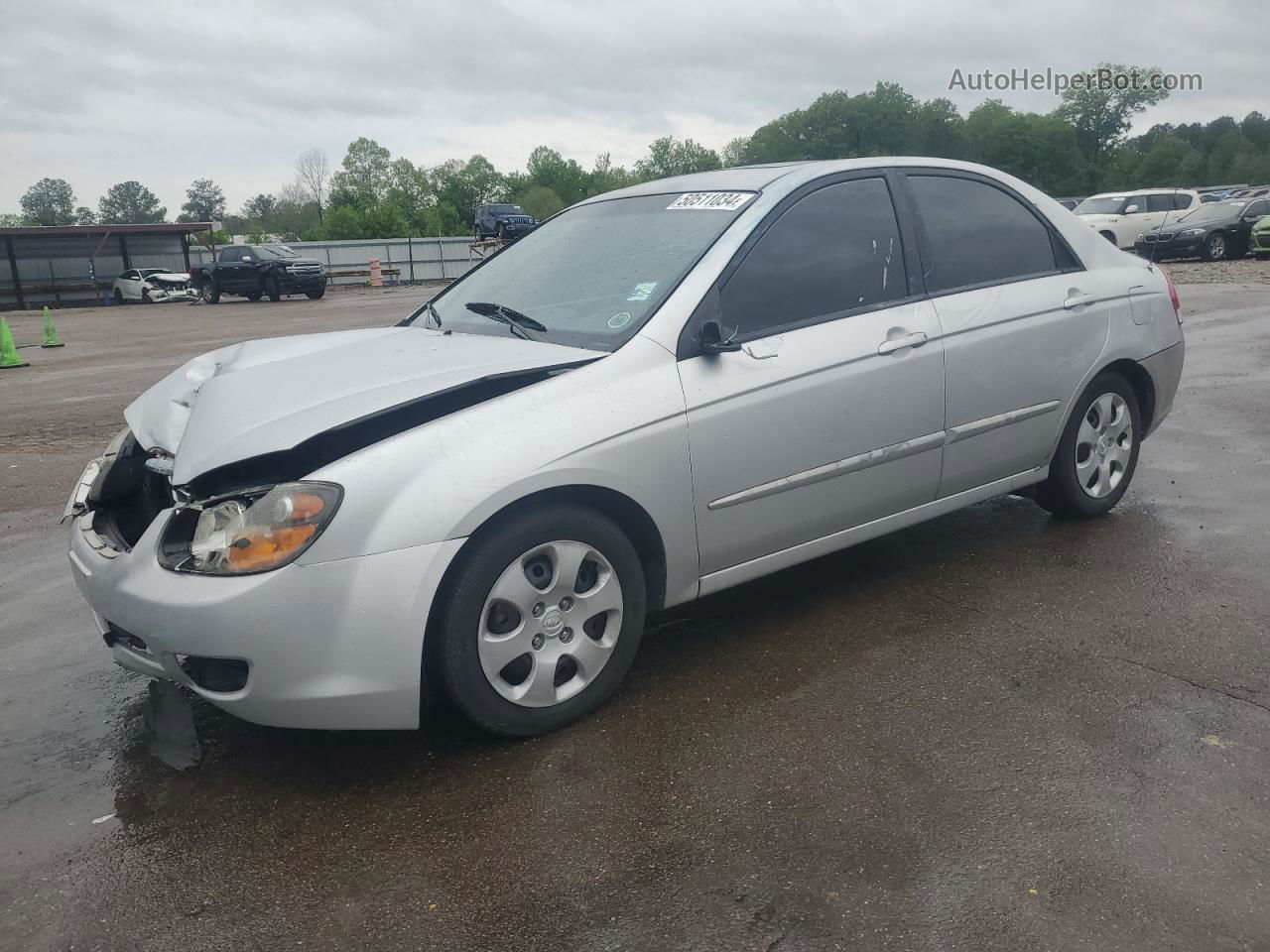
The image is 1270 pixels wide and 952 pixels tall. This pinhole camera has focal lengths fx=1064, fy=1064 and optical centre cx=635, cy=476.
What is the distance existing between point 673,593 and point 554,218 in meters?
2.04

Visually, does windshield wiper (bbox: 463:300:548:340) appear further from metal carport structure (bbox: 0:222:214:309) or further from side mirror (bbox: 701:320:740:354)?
metal carport structure (bbox: 0:222:214:309)

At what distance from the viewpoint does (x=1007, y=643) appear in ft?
12.3

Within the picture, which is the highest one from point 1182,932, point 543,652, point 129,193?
point 129,193

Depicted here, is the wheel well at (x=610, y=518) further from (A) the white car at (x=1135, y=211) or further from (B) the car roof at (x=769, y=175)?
(A) the white car at (x=1135, y=211)

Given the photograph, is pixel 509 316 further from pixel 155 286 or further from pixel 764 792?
pixel 155 286

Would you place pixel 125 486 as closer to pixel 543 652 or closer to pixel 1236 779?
pixel 543 652

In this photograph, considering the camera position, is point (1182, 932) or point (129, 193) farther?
point (129, 193)

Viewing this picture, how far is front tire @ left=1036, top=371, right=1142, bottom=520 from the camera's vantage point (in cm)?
475

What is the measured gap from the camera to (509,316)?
12.9ft

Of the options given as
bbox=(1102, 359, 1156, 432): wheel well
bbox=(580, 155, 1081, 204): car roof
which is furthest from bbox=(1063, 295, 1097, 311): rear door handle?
bbox=(580, 155, 1081, 204): car roof

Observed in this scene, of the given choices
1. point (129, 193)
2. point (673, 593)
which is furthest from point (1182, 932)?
point (129, 193)

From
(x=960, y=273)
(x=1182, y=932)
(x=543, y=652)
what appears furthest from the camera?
(x=960, y=273)

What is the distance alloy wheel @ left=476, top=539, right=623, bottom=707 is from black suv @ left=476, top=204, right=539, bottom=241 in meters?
38.4

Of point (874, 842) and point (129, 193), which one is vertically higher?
point (129, 193)
